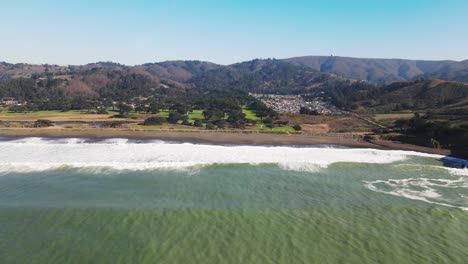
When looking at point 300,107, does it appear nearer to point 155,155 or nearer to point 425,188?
point 155,155

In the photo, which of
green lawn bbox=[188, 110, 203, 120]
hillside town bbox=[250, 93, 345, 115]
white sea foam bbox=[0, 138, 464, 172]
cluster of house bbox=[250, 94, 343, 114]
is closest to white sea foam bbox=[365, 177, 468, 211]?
white sea foam bbox=[0, 138, 464, 172]

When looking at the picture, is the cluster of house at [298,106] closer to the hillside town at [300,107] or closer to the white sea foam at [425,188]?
the hillside town at [300,107]

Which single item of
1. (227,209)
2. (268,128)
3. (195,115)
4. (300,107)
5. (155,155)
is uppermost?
(300,107)

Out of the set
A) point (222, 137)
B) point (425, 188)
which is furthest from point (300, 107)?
point (425, 188)

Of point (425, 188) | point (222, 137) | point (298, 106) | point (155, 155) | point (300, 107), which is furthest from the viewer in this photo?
point (298, 106)

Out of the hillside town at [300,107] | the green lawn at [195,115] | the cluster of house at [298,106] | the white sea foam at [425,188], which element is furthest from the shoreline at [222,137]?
the cluster of house at [298,106]

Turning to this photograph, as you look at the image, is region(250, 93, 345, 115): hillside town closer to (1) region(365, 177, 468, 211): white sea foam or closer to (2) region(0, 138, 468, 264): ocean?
(1) region(365, 177, 468, 211): white sea foam

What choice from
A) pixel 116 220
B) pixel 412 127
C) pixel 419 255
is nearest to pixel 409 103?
pixel 412 127
